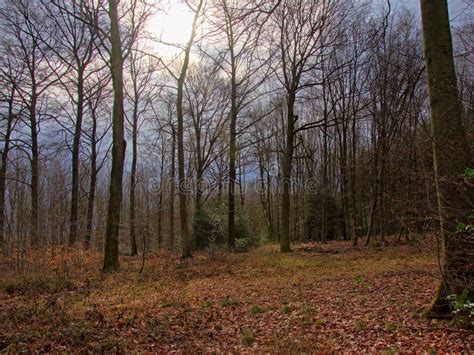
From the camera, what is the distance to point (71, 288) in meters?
8.99

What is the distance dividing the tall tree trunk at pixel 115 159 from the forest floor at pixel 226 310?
2.51ft

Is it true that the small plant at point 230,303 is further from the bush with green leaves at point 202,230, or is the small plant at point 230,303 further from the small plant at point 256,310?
the bush with green leaves at point 202,230

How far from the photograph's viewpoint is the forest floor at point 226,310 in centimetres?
468

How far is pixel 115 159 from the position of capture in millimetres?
10992

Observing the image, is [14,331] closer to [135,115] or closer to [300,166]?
[135,115]

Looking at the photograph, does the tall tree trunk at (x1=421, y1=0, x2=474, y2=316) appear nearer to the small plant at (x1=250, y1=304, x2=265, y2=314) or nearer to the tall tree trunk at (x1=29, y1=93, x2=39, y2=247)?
the small plant at (x1=250, y1=304, x2=265, y2=314)

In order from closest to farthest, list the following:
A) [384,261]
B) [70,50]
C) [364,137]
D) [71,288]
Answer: [71,288]
[384,261]
[70,50]
[364,137]

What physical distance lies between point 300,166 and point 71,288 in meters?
25.6

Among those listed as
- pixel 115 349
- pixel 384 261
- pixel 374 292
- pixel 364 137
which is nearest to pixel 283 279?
pixel 374 292

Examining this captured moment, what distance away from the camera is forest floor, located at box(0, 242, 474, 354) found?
4.68 metres

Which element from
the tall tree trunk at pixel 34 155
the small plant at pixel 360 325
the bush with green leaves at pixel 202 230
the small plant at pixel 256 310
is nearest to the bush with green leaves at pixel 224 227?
the bush with green leaves at pixel 202 230

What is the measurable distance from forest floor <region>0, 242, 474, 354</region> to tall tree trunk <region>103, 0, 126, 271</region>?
2.51 feet

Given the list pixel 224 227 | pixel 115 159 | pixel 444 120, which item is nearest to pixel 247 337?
pixel 444 120

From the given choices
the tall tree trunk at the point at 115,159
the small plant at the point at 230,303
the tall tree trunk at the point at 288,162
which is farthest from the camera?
the tall tree trunk at the point at 288,162
